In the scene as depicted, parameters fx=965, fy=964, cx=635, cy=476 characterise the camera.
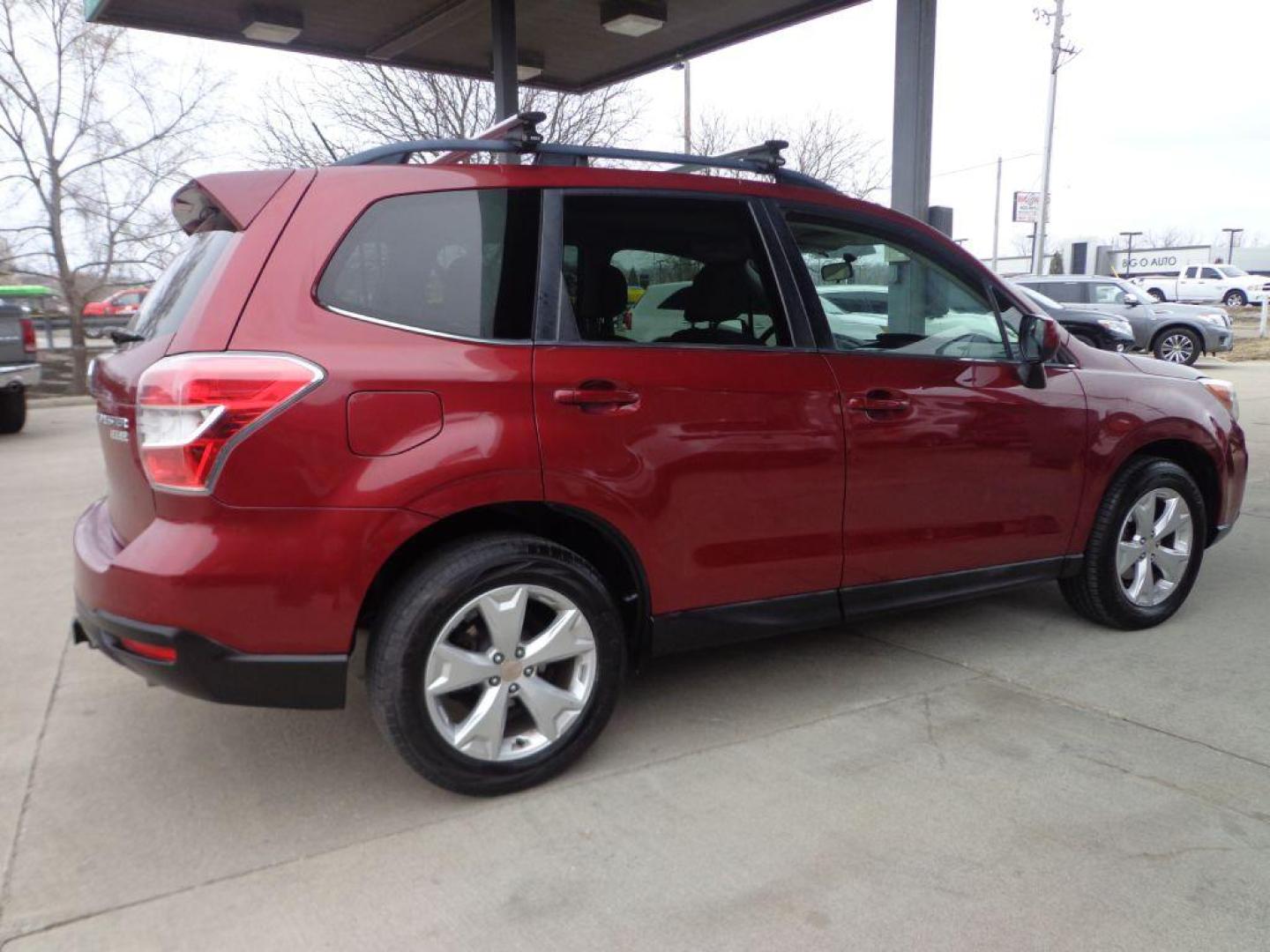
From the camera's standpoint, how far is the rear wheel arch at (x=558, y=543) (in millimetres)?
2752

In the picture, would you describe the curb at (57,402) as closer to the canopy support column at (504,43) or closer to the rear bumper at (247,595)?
the canopy support column at (504,43)

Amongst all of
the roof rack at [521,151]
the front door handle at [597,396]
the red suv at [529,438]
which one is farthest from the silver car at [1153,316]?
the front door handle at [597,396]

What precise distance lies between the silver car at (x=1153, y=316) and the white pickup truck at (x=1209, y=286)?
21346 mm

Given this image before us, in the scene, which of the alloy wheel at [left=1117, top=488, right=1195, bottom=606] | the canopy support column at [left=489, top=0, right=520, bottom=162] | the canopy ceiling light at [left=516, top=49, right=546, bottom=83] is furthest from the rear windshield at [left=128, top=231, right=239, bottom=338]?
the canopy ceiling light at [left=516, top=49, right=546, bottom=83]

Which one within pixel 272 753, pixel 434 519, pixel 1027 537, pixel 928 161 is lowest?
pixel 272 753

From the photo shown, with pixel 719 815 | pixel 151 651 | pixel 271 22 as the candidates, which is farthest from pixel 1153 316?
pixel 151 651

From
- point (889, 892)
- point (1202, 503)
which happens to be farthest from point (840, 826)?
point (1202, 503)

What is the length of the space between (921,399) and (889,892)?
5.75ft

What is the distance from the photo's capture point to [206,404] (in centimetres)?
243

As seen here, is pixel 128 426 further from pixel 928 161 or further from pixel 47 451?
pixel 47 451

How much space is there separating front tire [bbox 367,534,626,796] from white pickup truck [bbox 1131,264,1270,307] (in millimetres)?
39968

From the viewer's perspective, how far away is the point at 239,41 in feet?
27.6

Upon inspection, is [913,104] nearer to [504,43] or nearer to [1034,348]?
[1034,348]

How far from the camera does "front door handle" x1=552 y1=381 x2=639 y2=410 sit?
9.23 feet
